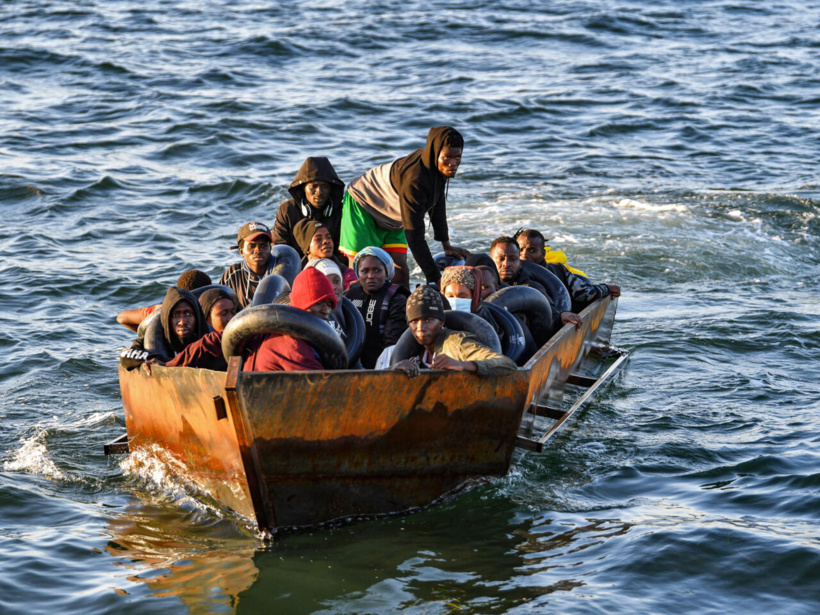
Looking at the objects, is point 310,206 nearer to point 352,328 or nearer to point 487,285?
point 487,285

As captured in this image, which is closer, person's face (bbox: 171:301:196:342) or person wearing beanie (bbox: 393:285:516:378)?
person wearing beanie (bbox: 393:285:516:378)

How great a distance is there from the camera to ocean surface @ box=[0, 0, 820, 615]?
19.8 ft

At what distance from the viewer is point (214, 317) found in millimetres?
7254

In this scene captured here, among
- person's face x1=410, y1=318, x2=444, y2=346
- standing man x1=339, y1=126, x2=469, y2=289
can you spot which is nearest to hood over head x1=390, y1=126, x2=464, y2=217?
standing man x1=339, y1=126, x2=469, y2=289

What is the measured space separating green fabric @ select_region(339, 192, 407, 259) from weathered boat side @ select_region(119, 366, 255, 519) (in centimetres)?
253

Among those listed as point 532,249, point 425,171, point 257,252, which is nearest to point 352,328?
point 257,252

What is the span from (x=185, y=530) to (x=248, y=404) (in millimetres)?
1367

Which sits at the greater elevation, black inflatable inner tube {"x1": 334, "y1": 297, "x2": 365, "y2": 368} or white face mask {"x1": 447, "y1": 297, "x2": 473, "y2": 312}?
white face mask {"x1": 447, "y1": 297, "x2": 473, "y2": 312}

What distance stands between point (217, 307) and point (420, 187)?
2040 mm

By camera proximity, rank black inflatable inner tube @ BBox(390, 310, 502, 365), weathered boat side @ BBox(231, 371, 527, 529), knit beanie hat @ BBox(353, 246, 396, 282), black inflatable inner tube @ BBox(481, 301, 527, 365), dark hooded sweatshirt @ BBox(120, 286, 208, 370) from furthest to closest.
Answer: knit beanie hat @ BBox(353, 246, 396, 282), black inflatable inner tube @ BBox(481, 301, 527, 365), dark hooded sweatshirt @ BBox(120, 286, 208, 370), black inflatable inner tube @ BBox(390, 310, 502, 365), weathered boat side @ BBox(231, 371, 527, 529)

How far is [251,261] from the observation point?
27.7 ft

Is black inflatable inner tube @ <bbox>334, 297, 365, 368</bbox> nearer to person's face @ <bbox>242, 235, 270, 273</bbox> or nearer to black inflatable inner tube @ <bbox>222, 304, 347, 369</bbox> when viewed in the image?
black inflatable inner tube @ <bbox>222, 304, 347, 369</bbox>

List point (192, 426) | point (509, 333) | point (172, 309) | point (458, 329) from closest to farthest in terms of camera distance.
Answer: point (192, 426), point (458, 329), point (172, 309), point (509, 333)

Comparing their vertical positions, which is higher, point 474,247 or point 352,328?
point 352,328
